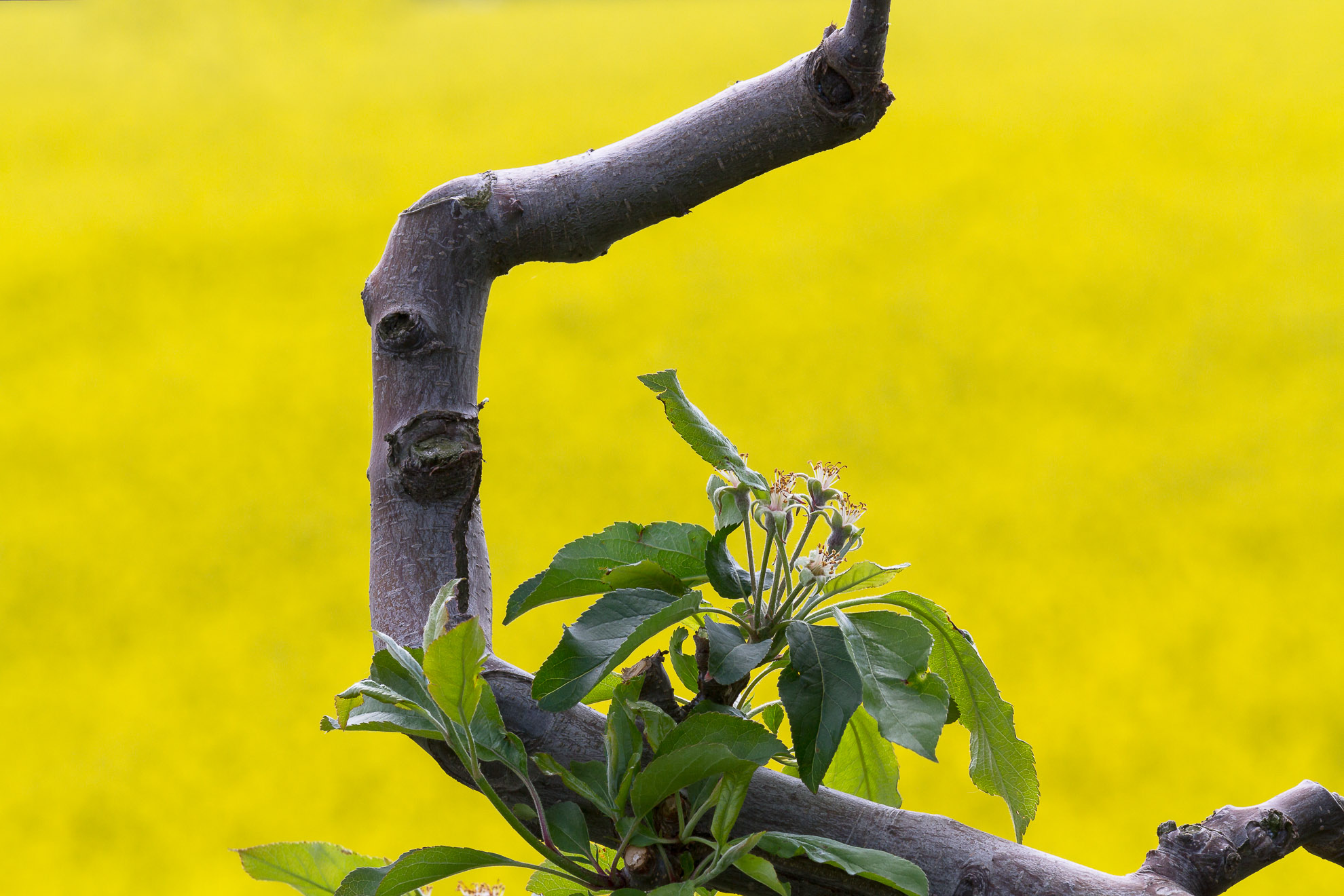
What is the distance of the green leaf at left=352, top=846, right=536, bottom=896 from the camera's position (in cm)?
38

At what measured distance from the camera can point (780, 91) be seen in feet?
1.57

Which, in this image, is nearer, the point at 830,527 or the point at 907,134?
the point at 830,527

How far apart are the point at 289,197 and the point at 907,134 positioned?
1214 millimetres

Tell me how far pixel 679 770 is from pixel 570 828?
0.24 feet

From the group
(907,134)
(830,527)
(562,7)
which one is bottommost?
(830,527)

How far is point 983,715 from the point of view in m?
0.45

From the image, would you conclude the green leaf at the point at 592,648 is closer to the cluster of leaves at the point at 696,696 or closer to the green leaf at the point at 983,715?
the cluster of leaves at the point at 696,696

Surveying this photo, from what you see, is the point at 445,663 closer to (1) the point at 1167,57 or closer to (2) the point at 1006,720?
(2) the point at 1006,720

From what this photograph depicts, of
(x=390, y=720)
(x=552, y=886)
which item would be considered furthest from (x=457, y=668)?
(x=552, y=886)

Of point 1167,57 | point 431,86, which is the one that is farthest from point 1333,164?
point 431,86

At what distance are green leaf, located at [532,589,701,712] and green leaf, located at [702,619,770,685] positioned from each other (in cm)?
2

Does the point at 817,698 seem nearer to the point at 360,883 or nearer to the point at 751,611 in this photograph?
the point at 751,611

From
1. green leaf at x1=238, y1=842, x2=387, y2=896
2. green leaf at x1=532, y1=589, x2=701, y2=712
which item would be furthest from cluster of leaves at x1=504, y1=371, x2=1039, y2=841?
green leaf at x1=238, y1=842, x2=387, y2=896

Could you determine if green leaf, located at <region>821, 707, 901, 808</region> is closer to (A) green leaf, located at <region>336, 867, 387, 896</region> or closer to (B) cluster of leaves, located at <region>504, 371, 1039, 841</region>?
(B) cluster of leaves, located at <region>504, 371, 1039, 841</region>
